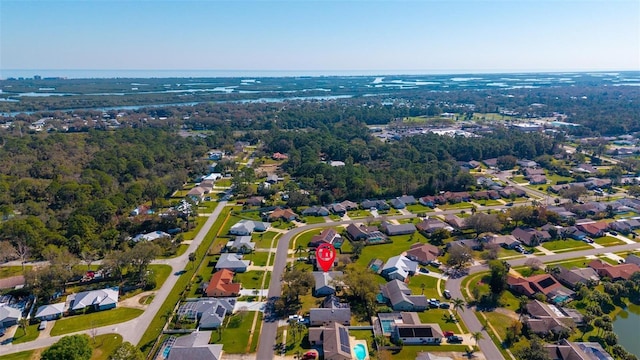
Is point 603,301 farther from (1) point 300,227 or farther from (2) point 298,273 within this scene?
(1) point 300,227

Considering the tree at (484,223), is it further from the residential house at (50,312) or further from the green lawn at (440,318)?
the residential house at (50,312)

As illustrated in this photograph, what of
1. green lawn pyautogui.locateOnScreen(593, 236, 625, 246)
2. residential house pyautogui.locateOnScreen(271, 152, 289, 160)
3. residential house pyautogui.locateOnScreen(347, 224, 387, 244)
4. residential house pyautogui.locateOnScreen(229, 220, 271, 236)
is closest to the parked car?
residential house pyautogui.locateOnScreen(347, 224, 387, 244)

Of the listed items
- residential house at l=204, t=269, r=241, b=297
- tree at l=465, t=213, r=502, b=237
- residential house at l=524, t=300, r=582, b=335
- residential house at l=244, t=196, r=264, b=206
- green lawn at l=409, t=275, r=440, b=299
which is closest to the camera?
residential house at l=524, t=300, r=582, b=335

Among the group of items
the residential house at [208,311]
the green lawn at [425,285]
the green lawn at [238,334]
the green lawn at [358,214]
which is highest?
the residential house at [208,311]

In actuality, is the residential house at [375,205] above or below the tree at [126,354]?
below

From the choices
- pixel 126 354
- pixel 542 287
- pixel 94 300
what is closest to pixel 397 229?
pixel 542 287

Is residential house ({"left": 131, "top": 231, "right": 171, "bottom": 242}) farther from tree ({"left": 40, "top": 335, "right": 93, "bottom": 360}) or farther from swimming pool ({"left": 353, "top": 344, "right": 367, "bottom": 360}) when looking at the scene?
swimming pool ({"left": 353, "top": 344, "right": 367, "bottom": 360})

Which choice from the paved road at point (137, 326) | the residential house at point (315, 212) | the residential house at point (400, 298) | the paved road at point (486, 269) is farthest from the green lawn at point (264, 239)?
the paved road at point (486, 269)
